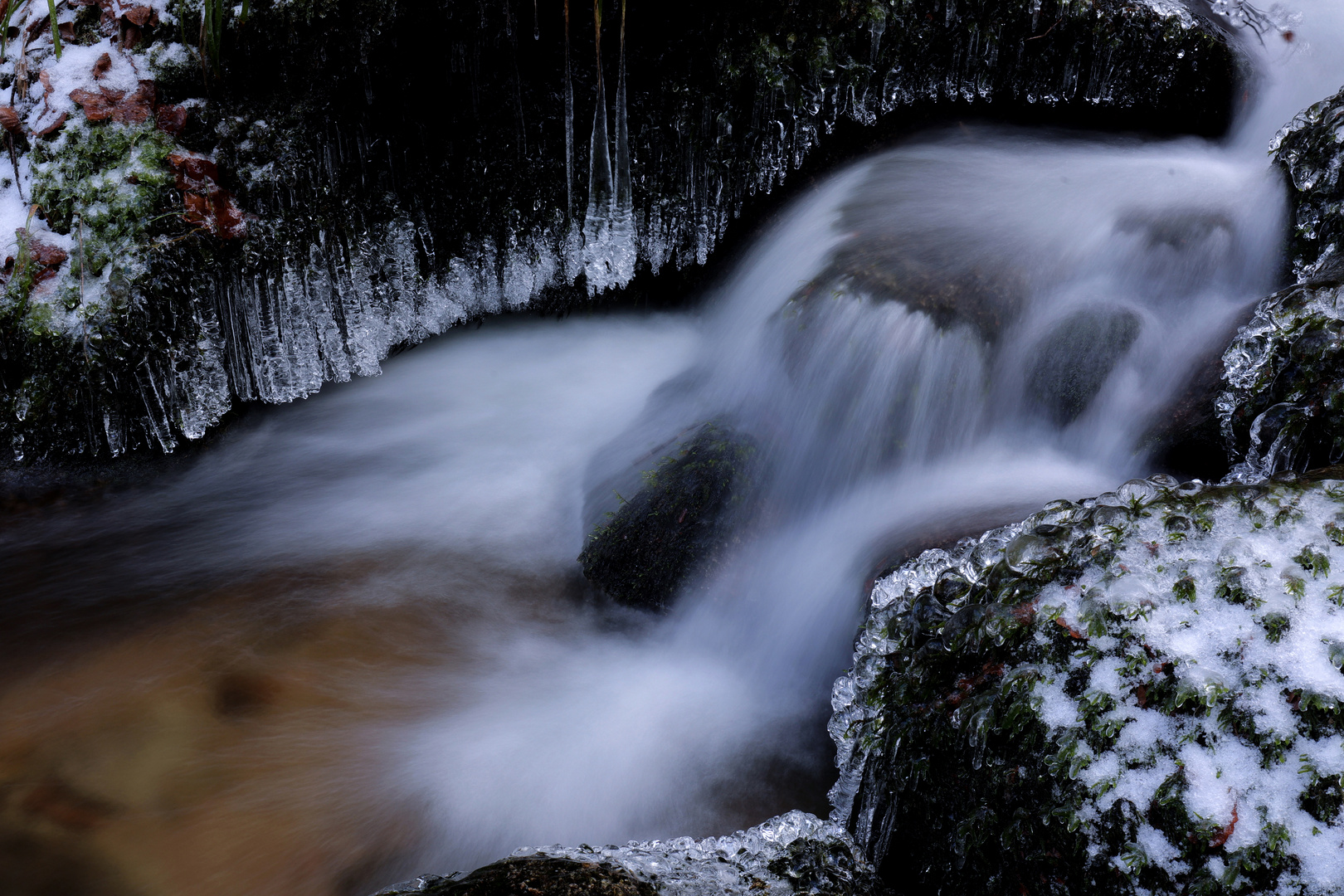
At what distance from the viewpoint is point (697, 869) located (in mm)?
2289

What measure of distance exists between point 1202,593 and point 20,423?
493cm

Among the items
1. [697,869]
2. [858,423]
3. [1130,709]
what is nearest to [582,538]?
[858,423]

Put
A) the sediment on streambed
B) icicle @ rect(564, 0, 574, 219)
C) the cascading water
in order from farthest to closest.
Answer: icicle @ rect(564, 0, 574, 219)
the sediment on streambed
the cascading water

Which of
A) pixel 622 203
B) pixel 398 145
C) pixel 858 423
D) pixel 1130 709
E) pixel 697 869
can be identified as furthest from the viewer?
pixel 622 203

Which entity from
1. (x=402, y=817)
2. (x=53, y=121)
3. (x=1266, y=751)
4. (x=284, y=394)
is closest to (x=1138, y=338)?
(x=1266, y=751)

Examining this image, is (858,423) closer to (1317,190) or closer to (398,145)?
(1317,190)

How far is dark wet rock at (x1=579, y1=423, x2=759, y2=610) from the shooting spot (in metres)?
3.68

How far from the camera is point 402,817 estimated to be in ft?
9.47

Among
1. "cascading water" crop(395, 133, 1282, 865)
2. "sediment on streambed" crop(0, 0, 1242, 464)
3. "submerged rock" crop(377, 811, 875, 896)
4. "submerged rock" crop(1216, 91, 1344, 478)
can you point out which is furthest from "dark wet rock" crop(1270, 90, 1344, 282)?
"submerged rock" crop(377, 811, 875, 896)

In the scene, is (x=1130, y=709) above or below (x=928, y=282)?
below

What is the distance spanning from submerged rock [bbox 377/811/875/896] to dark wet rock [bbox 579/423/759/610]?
126 cm

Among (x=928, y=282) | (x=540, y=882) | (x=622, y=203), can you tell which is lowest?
(x=540, y=882)

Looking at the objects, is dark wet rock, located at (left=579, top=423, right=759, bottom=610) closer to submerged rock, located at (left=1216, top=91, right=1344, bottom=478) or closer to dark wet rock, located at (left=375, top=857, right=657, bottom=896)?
dark wet rock, located at (left=375, top=857, right=657, bottom=896)

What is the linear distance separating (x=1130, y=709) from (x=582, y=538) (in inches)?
101
